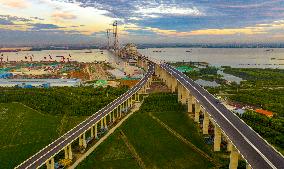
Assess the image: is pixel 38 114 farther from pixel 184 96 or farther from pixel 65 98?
pixel 184 96

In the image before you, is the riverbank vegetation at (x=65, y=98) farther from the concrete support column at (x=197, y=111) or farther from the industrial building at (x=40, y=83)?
the concrete support column at (x=197, y=111)

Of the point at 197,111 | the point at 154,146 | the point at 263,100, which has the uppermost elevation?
the point at 197,111

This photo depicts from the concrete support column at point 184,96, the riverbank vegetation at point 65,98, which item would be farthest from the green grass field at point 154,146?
the riverbank vegetation at point 65,98

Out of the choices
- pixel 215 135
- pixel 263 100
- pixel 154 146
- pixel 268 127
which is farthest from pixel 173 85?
pixel 215 135

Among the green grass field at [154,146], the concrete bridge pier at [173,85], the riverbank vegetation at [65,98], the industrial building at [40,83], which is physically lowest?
the green grass field at [154,146]

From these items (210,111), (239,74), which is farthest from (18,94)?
(239,74)
